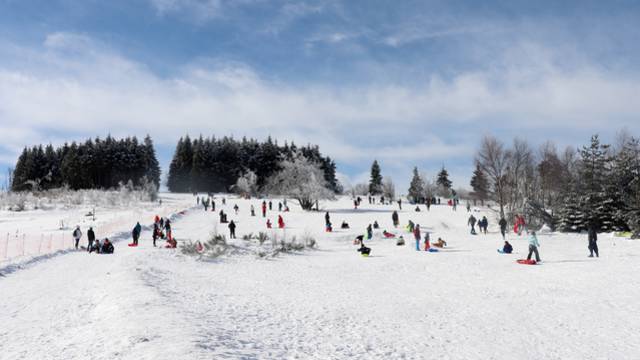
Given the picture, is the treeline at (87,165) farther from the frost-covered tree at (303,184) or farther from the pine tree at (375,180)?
the pine tree at (375,180)

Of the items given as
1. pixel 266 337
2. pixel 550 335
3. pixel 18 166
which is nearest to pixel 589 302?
pixel 550 335

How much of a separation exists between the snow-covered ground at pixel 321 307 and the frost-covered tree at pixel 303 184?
98.8 ft

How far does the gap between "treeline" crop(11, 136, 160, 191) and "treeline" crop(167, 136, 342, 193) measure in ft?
Answer: 19.9

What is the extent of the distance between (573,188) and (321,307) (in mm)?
31718

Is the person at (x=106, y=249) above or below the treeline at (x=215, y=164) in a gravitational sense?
below

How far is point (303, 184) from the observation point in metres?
56.5

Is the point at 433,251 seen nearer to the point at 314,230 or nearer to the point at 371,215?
the point at 314,230

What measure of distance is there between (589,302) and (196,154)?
9398 centimetres

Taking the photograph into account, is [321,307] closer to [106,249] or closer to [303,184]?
[106,249]

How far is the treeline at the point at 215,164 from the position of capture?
10131 cm

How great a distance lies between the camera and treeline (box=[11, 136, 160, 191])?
8919cm

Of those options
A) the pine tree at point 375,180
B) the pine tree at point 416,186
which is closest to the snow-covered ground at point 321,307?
the pine tree at point 416,186

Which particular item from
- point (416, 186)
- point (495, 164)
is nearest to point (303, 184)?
point (495, 164)

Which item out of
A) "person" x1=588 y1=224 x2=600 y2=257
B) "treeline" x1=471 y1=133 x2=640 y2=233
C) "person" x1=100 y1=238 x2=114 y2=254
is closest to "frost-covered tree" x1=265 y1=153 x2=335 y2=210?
"treeline" x1=471 y1=133 x2=640 y2=233
